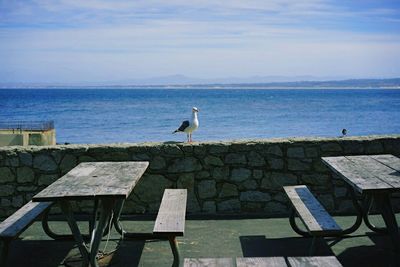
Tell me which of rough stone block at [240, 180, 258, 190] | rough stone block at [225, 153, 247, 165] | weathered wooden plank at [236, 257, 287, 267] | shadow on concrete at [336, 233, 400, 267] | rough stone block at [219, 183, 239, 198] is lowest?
shadow on concrete at [336, 233, 400, 267]

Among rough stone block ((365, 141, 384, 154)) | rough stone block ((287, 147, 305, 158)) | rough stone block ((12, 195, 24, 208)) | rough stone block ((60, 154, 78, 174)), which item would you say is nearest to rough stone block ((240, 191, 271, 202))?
rough stone block ((287, 147, 305, 158))

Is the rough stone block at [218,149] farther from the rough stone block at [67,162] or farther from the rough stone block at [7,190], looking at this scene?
the rough stone block at [7,190]

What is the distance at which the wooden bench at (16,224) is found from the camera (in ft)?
12.8

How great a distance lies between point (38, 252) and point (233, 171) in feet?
7.64

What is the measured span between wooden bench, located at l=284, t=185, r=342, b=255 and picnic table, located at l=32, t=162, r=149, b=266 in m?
1.41

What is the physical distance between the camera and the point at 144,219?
5.92 m

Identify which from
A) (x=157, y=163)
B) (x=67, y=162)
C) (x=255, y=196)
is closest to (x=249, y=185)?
(x=255, y=196)

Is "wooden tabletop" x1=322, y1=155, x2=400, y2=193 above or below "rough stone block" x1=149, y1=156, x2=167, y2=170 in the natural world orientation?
above

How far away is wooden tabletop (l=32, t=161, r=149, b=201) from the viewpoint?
3.76 metres

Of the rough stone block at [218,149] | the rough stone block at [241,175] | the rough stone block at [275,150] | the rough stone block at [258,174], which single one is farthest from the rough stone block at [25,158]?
the rough stone block at [275,150]

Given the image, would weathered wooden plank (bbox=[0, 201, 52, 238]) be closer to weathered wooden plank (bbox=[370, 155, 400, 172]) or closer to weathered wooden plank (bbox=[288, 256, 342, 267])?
weathered wooden plank (bbox=[288, 256, 342, 267])

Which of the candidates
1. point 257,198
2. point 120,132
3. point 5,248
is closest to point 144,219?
point 257,198

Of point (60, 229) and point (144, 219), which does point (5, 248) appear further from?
point (144, 219)

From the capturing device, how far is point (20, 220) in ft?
14.0
